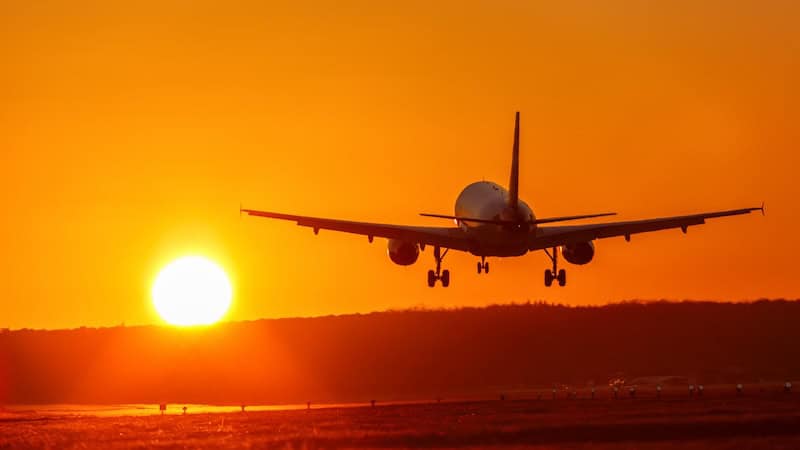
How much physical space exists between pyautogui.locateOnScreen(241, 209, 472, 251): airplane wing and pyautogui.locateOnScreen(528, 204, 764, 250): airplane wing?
167 inches

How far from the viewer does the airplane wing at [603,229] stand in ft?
328

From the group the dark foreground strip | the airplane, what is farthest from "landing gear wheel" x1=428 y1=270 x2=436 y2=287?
the dark foreground strip

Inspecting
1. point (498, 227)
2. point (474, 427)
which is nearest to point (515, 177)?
point (498, 227)

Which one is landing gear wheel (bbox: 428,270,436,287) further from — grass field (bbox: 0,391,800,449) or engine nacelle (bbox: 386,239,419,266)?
grass field (bbox: 0,391,800,449)

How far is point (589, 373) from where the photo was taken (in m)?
162

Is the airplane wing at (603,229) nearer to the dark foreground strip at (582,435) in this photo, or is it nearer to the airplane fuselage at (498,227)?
the airplane fuselage at (498,227)

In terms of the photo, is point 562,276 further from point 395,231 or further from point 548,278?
point 395,231

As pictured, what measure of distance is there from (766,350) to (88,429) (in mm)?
89150

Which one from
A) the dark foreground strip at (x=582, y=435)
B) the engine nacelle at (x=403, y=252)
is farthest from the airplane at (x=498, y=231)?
the dark foreground strip at (x=582, y=435)

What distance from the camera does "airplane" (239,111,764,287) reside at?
97.8m

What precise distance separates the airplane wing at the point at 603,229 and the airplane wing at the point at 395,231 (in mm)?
4252

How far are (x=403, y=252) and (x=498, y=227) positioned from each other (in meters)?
7.60

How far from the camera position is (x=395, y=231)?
4001 inches

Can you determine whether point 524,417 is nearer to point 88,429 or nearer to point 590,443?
point 590,443
